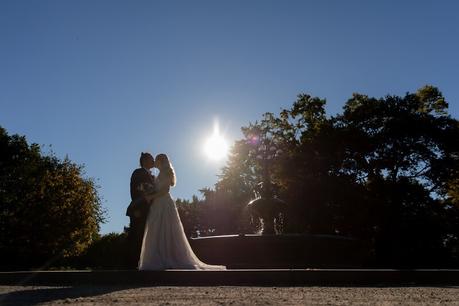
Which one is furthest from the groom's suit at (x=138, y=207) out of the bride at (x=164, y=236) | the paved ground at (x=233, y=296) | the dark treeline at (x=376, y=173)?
the dark treeline at (x=376, y=173)

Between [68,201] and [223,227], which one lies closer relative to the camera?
[68,201]

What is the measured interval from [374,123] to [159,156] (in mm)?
33230

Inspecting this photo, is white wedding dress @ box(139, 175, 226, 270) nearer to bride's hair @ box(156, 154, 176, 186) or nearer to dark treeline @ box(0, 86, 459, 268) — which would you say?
bride's hair @ box(156, 154, 176, 186)

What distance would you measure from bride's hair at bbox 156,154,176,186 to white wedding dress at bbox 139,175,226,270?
180mm

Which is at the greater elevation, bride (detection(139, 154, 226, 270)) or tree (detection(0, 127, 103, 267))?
tree (detection(0, 127, 103, 267))

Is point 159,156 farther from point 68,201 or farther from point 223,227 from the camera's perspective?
point 223,227

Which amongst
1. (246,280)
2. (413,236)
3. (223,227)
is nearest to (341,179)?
(413,236)

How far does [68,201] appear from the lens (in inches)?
1655

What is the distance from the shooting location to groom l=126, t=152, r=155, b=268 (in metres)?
12.4

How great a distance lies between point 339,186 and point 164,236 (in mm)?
28739

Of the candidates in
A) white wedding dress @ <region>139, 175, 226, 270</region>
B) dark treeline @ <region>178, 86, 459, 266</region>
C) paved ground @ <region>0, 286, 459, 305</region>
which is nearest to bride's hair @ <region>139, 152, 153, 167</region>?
white wedding dress @ <region>139, 175, 226, 270</region>

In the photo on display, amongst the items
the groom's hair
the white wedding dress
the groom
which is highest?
the groom's hair

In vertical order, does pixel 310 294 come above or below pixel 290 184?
below

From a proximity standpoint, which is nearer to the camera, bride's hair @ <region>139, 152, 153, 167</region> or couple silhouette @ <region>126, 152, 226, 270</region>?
couple silhouette @ <region>126, 152, 226, 270</region>
